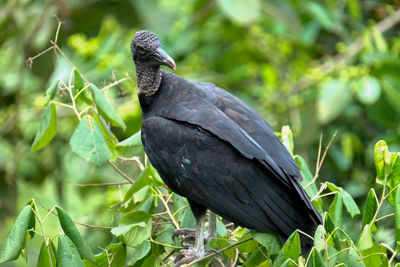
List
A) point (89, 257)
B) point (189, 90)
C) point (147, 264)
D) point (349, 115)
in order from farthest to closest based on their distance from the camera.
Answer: point (349, 115) → point (189, 90) → point (147, 264) → point (89, 257)

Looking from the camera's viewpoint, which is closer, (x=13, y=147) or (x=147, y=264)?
(x=147, y=264)

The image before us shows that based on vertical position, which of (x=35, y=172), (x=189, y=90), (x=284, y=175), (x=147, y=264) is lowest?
(x=35, y=172)

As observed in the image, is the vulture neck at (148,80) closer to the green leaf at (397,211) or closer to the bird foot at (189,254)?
the bird foot at (189,254)

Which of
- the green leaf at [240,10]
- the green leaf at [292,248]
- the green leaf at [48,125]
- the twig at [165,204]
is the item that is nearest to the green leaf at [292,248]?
the green leaf at [292,248]

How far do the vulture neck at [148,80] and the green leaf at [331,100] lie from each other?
2.31 m

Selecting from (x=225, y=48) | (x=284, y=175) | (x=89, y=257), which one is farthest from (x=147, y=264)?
(x=225, y=48)

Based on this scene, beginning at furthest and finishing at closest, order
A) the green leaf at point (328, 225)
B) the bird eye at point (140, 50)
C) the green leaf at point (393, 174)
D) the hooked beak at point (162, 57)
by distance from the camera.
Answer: the bird eye at point (140, 50), the hooked beak at point (162, 57), the green leaf at point (393, 174), the green leaf at point (328, 225)

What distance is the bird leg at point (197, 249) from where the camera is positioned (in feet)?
10.2

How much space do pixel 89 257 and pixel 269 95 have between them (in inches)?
141

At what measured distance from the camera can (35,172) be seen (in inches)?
235

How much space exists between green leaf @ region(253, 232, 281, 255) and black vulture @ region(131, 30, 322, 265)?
1.1 inches

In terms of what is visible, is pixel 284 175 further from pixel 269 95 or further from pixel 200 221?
pixel 269 95

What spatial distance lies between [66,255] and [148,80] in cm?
104

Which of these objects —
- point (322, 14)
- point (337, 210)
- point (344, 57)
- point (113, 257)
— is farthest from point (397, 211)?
point (344, 57)
